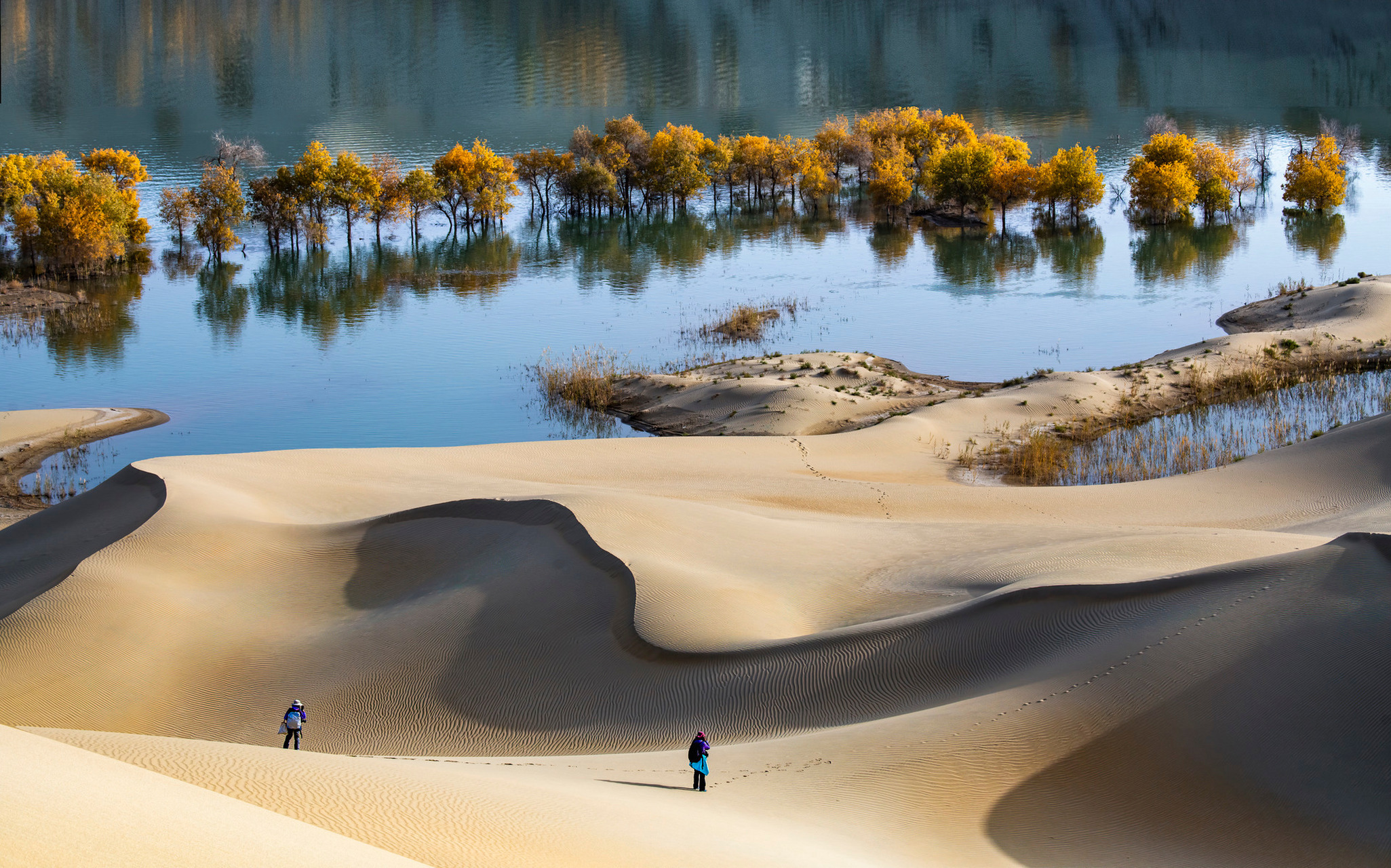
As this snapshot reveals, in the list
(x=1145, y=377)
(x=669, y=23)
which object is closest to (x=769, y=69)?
(x=669, y=23)

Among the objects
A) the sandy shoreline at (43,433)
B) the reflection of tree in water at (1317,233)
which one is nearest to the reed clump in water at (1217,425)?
the sandy shoreline at (43,433)

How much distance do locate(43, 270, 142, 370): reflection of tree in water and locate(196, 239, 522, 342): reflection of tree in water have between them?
3.40 m

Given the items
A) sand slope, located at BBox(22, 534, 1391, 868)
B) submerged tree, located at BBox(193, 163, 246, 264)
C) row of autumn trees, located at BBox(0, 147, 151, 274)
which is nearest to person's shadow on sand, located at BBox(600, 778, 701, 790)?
sand slope, located at BBox(22, 534, 1391, 868)

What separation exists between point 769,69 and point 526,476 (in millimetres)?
140161

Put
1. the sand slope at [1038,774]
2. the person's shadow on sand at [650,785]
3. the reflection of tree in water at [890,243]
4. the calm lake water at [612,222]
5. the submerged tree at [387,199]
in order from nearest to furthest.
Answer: the sand slope at [1038,774], the person's shadow on sand at [650,785], the calm lake water at [612,222], the reflection of tree in water at [890,243], the submerged tree at [387,199]

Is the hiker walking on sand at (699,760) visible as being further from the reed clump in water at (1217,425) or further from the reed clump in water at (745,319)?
the reed clump in water at (745,319)

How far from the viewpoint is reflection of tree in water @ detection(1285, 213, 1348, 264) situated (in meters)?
56.2

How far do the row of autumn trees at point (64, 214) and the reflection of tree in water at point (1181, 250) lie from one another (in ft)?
166

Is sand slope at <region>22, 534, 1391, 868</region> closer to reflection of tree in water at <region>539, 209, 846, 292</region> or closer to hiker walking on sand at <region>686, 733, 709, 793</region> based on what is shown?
hiker walking on sand at <region>686, 733, 709, 793</region>

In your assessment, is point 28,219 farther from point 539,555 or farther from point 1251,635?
point 1251,635

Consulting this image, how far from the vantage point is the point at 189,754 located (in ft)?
33.6

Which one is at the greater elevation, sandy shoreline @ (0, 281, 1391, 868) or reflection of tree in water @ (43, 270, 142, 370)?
reflection of tree in water @ (43, 270, 142, 370)

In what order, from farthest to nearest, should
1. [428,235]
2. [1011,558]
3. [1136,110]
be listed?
1. [1136,110]
2. [428,235]
3. [1011,558]

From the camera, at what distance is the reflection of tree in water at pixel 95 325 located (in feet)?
143
